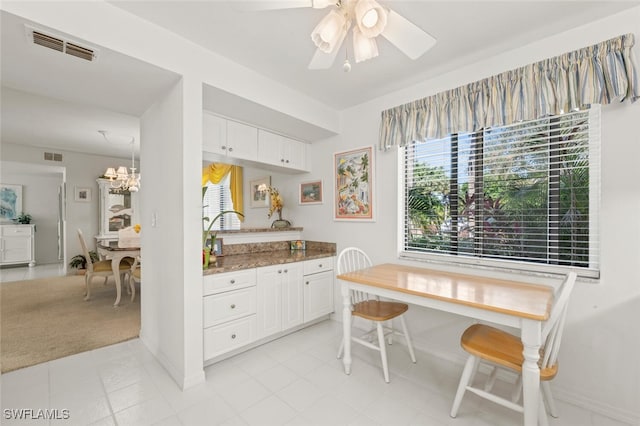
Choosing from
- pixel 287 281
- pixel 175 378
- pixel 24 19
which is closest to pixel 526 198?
pixel 287 281

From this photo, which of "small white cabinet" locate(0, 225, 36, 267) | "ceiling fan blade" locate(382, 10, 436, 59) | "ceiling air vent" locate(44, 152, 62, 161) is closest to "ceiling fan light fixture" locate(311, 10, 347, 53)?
"ceiling fan blade" locate(382, 10, 436, 59)

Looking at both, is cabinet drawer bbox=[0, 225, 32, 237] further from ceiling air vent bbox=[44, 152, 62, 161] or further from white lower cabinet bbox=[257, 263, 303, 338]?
white lower cabinet bbox=[257, 263, 303, 338]

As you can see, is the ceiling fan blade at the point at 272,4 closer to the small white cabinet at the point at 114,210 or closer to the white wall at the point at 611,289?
the white wall at the point at 611,289

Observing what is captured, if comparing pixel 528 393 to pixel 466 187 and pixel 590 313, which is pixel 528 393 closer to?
pixel 590 313

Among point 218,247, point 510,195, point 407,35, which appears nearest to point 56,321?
Result: point 218,247

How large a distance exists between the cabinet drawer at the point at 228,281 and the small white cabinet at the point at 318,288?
0.68 metres

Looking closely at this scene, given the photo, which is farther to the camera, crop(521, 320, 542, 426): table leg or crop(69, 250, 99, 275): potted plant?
crop(69, 250, 99, 275): potted plant

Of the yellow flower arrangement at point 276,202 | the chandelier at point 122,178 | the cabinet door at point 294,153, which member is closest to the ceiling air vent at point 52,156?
the chandelier at point 122,178

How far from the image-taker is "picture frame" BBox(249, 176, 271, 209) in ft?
14.1

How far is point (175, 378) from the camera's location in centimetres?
208

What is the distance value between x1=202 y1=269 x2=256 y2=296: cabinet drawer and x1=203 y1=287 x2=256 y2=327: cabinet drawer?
43mm

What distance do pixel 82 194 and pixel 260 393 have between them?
618 cm

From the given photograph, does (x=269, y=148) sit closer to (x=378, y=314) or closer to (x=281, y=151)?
(x=281, y=151)

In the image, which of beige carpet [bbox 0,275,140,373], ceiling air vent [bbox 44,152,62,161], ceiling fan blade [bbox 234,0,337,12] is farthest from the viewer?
ceiling air vent [bbox 44,152,62,161]
